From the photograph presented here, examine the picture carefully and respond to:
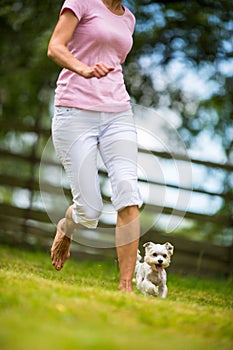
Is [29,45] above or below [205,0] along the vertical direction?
below

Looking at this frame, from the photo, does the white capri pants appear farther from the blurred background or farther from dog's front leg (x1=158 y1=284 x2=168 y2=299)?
the blurred background

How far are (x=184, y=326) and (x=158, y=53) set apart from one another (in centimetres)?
687

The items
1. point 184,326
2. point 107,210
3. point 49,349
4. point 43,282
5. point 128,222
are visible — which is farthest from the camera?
point 107,210

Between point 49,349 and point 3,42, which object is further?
point 3,42

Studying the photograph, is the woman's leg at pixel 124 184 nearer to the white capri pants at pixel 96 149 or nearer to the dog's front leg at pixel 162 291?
the white capri pants at pixel 96 149

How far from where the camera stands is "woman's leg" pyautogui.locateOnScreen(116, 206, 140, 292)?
4.34 metres

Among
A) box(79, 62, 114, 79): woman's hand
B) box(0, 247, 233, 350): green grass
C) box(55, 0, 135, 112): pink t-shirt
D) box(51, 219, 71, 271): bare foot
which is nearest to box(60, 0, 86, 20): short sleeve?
box(55, 0, 135, 112): pink t-shirt

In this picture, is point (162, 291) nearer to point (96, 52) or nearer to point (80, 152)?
point (80, 152)

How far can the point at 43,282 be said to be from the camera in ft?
13.4

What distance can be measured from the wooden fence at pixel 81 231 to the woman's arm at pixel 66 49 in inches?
173

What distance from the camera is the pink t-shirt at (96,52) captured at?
4.32 metres

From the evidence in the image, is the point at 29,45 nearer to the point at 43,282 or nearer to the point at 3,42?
the point at 3,42

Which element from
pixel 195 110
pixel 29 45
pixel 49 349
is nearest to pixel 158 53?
pixel 195 110

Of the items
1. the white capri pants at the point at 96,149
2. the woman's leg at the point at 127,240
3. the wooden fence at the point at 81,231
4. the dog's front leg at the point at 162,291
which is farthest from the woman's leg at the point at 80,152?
Result: the wooden fence at the point at 81,231
